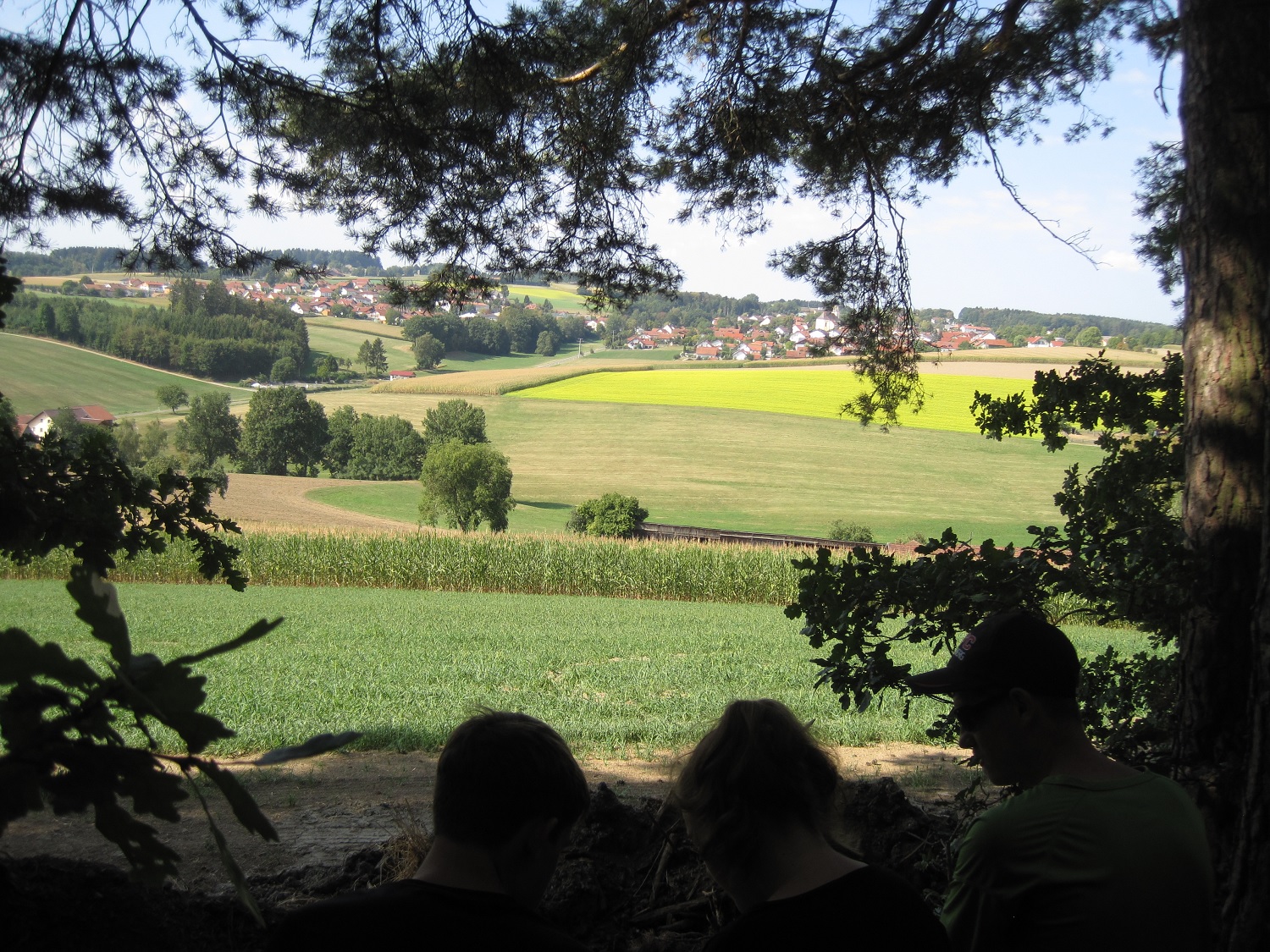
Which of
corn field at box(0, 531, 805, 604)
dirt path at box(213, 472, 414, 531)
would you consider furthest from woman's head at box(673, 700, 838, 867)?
dirt path at box(213, 472, 414, 531)

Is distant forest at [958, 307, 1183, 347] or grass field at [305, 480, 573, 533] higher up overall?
distant forest at [958, 307, 1183, 347]

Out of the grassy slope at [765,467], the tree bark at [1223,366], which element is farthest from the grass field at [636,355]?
the tree bark at [1223,366]

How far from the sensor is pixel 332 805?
6797 mm

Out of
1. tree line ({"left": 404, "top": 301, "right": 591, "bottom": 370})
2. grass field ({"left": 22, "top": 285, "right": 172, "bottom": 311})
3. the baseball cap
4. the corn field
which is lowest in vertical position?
the corn field

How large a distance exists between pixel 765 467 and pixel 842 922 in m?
56.4

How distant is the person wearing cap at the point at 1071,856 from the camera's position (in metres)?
1.53

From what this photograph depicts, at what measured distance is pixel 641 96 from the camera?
5.31 m

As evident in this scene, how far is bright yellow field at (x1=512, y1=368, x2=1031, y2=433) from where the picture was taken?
6494cm

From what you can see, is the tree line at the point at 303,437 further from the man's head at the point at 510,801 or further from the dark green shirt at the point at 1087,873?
the man's head at the point at 510,801

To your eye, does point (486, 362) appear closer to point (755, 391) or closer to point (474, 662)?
point (755, 391)

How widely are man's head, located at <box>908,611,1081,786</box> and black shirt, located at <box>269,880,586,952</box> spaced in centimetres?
86

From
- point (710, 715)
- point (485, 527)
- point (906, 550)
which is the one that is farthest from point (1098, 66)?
point (485, 527)

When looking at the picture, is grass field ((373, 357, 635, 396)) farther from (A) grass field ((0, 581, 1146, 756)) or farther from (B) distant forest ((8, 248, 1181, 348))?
(A) grass field ((0, 581, 1146, 756))

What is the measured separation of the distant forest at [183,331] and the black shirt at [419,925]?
252 feet
